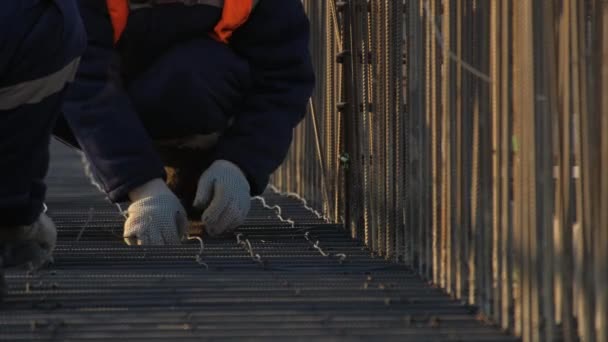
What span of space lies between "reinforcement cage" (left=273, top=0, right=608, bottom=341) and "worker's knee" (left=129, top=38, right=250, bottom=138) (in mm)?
347

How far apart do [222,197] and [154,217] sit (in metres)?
0.21

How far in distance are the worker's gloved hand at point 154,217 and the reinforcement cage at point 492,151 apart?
48 cm

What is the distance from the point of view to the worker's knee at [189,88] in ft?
13.1

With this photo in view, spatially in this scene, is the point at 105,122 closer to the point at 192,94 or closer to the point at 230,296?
the point at 192,94

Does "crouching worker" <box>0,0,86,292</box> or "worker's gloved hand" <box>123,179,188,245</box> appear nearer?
"crouching worker" <box>0,0,86,292</box>

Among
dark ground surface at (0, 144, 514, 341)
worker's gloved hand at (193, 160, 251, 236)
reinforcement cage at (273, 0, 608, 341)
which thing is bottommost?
worker's gloved hand at (193, 160, 251, 236)

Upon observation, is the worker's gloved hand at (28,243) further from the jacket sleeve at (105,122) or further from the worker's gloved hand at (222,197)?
the worker's gloved hand at (222,197)

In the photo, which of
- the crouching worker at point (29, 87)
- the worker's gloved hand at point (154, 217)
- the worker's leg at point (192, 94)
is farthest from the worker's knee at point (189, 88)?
the crouching worker at point (29, 87)

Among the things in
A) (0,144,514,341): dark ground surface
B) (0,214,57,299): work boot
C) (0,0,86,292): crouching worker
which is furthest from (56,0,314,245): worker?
(0,0,86,292): crouching worker

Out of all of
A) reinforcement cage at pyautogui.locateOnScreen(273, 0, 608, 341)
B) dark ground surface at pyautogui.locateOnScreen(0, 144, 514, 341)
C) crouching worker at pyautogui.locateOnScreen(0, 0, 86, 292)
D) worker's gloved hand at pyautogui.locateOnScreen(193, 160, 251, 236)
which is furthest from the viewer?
worker's gloved hand at pyautogui.locateOnScreen(193, 160, 251, 236)

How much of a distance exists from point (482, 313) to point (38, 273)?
1005mm

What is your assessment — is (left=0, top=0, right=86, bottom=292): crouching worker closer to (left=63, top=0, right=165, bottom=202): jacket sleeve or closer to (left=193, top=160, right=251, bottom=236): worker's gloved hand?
(left=63, top=0, right=165, bottom=202): jacket sleeve

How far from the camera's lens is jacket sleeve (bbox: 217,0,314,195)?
403 centimetres

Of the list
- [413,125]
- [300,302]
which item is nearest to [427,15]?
[413,125]
